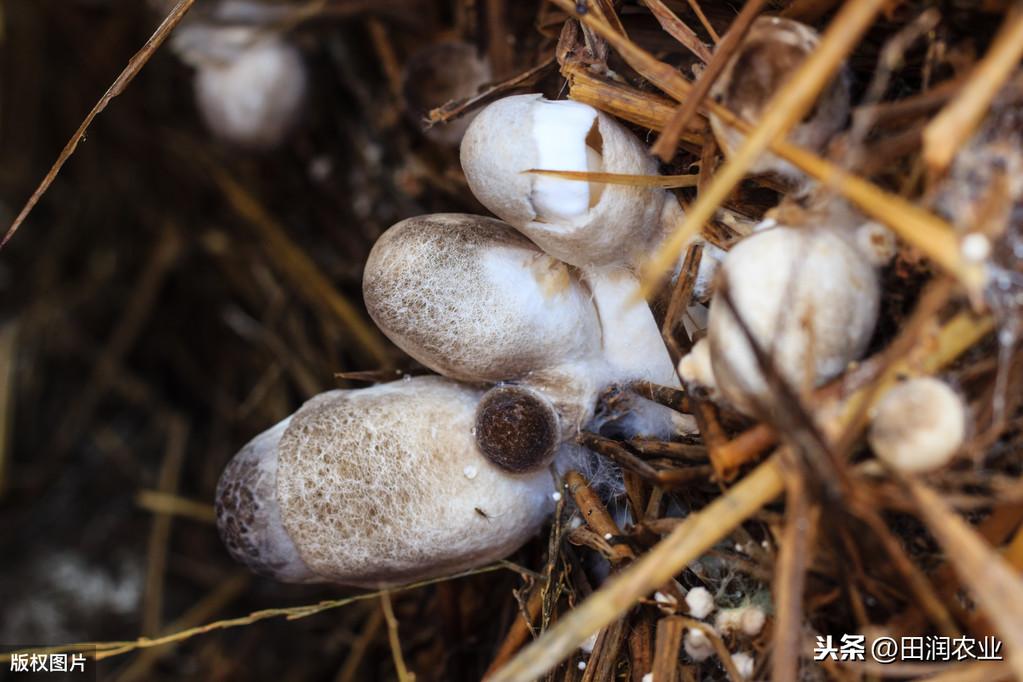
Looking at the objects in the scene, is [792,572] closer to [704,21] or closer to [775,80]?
[775,80]

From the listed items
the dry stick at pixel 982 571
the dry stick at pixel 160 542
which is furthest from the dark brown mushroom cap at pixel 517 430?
the dry stick at pixel 160 542

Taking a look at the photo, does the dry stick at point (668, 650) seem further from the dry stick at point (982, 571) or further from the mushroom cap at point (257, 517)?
the mushroom cap at point (257, 517)

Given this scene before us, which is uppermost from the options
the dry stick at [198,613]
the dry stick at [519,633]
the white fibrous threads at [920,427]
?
the white fibrous threads at [920,427]

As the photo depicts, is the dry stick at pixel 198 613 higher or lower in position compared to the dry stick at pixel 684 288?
lower

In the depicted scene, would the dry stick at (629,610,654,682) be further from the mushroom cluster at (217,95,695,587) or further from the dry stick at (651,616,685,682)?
the mushroom cluster at (217,95,695,587)

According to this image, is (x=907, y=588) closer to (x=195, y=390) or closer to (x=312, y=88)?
(x=312, y=88)

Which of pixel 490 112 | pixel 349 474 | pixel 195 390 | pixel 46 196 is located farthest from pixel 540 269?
pixel 46 196
